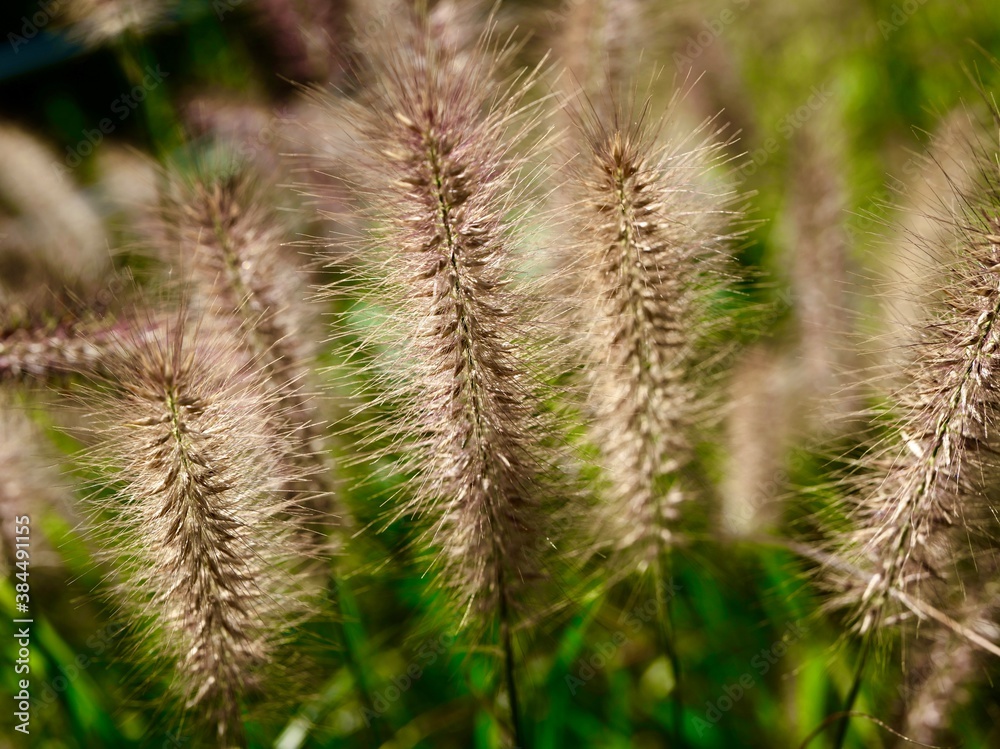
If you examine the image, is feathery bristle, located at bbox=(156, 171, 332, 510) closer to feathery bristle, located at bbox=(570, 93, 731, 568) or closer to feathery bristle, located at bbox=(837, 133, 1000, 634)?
feathery bristle, located at bbox=(570, 93, 731, 568)

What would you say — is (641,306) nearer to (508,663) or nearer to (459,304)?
(459,304)

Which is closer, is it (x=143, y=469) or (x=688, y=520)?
(x=143, y=469)

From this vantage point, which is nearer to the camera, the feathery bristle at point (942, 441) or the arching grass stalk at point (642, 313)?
the feathery bristle at point (942, 441)

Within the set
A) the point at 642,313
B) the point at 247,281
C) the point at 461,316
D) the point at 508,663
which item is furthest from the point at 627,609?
the point at 247,281

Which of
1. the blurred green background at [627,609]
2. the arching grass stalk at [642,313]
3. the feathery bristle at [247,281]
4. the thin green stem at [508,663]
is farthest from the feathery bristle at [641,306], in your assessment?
the feathery bristle at [247,281]

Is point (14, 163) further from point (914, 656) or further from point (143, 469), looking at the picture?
point (914, 656)

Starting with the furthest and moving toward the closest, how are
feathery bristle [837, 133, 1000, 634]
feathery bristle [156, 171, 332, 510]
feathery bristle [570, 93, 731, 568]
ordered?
feathery bristle [156, 171, 332, 510], feathery bristle [570, 93, 731, 568], feathery bristle [837, 133, 1000, 634]

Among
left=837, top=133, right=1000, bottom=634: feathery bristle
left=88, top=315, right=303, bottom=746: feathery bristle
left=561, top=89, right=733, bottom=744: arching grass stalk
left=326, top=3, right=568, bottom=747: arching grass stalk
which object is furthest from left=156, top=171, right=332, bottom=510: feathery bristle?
left=837, top=133, right=1000, bottom=634: feathery bristle

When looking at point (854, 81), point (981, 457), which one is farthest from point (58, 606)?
point (854, 81)

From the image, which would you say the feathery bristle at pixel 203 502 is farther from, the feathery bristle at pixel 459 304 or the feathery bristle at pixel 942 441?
the feathery bristle at pixel 942 441

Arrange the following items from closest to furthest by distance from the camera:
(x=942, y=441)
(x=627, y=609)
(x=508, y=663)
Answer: (x=942, y=441)
(x=508, y=663)
(x=627, y=609)

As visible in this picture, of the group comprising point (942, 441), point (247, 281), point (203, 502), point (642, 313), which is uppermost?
point (247, 281)
